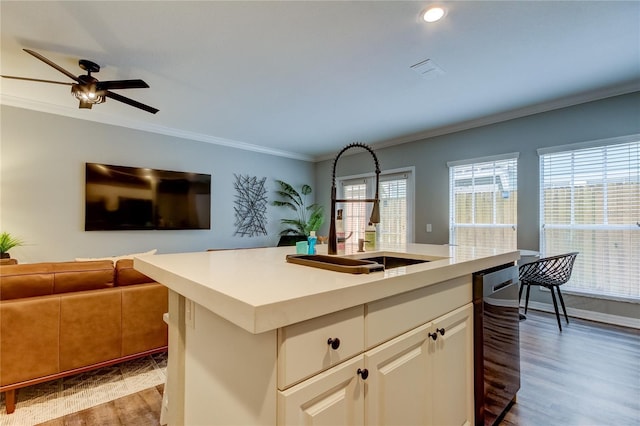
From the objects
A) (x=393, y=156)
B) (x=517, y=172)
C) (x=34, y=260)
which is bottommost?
(x=34, y=260)

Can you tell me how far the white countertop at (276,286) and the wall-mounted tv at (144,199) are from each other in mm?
3517

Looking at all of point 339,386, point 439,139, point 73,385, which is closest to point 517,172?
point 439,139

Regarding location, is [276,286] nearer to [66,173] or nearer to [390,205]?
[66,173]

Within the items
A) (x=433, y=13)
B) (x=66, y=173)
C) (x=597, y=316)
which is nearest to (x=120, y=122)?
(x=66, y=173)

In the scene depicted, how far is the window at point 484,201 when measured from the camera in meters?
4.02

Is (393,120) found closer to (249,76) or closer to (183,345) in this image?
(249,76)

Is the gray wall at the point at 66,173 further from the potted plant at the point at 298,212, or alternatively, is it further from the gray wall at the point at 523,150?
the gray wall at the point at 523,150

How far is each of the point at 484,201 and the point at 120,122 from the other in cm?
524

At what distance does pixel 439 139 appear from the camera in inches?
188

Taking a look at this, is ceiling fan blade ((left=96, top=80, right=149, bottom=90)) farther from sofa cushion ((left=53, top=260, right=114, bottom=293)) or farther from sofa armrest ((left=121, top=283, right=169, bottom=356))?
sofa armrest ((left=121, top=283, right=169, bottom=356))

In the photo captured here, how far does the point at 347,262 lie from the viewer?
1268 millimetres

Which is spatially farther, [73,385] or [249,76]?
[249,76]

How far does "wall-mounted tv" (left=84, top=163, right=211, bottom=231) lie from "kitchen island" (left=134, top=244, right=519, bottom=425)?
136 inches

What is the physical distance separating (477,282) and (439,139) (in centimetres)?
382
